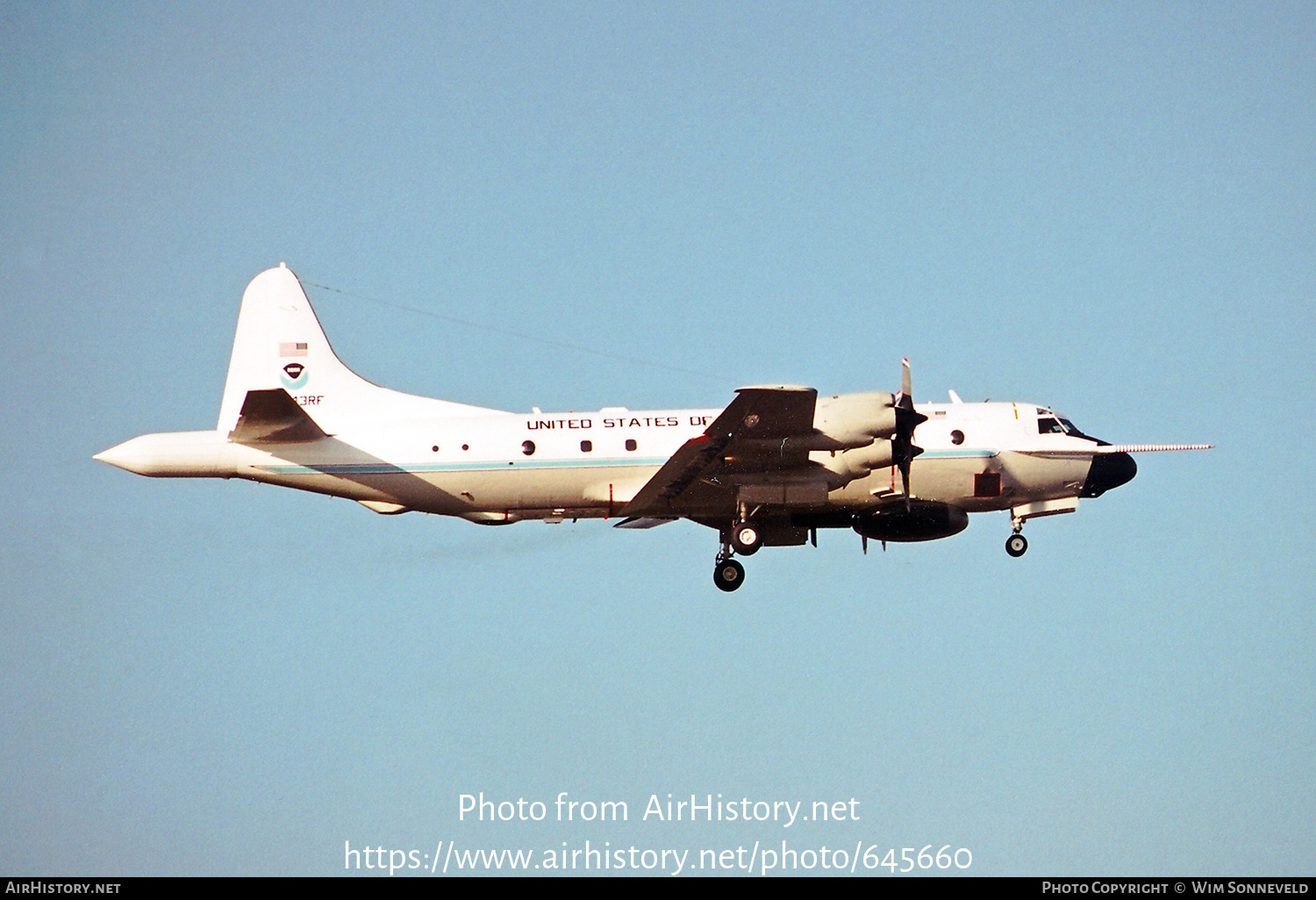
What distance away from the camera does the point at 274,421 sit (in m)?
24.2

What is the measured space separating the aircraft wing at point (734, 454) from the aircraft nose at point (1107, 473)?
6239mm

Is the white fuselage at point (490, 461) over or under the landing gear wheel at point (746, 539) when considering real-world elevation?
over

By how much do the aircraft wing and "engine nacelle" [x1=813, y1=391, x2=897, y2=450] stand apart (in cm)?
40

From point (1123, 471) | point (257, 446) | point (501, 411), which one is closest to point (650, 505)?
point (501, 411)

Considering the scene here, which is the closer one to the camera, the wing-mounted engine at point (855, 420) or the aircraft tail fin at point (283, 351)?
the wing-mounted engine at point (855, 420)

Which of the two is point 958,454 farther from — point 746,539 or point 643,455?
point 643,455

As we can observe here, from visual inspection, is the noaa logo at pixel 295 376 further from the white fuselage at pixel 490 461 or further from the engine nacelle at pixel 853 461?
A: the engine nacelle at pixel 853 461

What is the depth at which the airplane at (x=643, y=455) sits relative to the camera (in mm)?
23984

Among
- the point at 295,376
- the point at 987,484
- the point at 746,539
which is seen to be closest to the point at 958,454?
the point at 987,484

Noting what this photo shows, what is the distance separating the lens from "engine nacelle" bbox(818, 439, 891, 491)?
24906 mm

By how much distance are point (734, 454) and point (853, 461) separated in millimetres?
2243

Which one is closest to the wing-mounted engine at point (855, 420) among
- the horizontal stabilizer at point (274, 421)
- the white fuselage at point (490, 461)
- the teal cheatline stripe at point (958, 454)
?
the white fuselage at point (490, 461)
